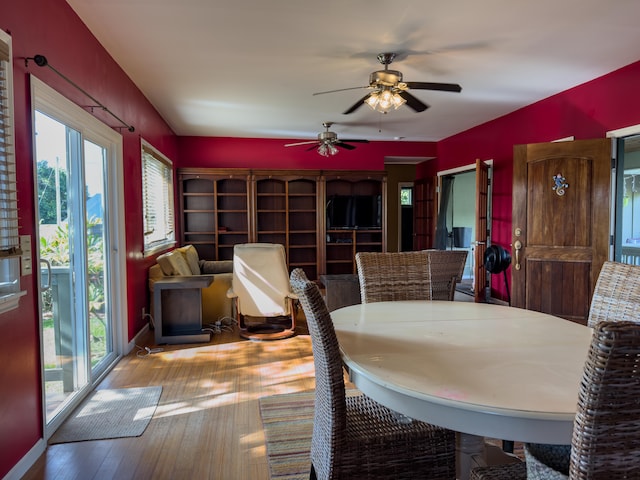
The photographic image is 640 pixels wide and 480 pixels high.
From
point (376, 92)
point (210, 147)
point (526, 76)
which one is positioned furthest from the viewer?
point (210, 147)

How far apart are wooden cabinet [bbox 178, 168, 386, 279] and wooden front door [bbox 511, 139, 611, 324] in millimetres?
3301

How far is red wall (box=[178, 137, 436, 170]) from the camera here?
7.10 m

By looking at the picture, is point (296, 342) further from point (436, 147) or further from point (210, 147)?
point (436, 147)

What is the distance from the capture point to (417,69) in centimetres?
384

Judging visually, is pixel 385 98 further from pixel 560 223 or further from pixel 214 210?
pixel 214 210

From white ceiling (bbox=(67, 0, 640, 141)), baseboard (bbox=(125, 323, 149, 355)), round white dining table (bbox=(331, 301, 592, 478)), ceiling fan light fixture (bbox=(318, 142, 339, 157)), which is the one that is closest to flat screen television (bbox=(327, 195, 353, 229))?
ceiling fan light fixture (bbox=(318, 142, 339, 157))

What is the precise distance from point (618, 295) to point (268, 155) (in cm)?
605

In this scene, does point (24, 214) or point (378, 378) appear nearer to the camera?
point (378, 378)

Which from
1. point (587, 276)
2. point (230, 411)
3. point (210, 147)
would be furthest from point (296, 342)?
point (210, 147)

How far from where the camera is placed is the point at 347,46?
3252 millimetres

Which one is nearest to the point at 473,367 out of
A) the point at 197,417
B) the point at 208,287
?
the point at 197,417

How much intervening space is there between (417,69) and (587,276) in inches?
99.4

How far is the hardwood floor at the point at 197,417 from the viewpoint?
2061mm

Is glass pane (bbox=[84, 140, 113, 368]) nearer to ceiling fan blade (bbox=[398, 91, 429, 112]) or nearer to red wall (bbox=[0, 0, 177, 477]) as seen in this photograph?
red wall (bbox=[0, 0, 177, 477])
